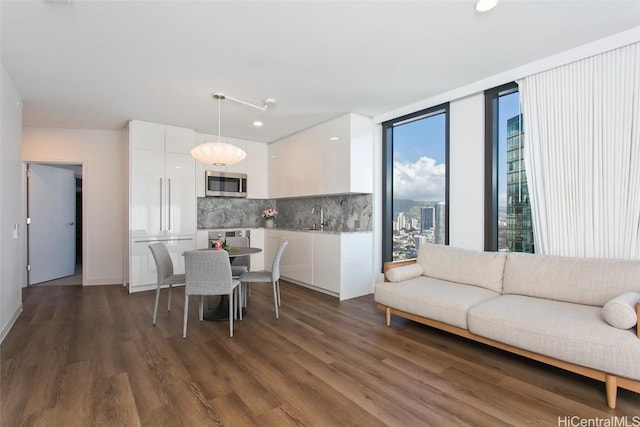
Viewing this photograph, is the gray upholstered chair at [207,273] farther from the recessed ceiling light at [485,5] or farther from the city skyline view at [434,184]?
the recessed ceiling light at [485,5]

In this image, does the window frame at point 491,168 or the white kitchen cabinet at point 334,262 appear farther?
the white kitchen cabinet at point 334,262

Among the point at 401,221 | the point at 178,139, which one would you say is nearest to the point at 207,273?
the point at 401,221

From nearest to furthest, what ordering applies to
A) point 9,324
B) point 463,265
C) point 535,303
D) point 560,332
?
point 560,332
point 535,303
point 9,324
point 463,265

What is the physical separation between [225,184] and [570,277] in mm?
4837

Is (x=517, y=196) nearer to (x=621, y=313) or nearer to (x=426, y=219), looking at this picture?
(x=426, y=219)

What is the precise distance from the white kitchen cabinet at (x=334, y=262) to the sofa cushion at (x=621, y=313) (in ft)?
8.46

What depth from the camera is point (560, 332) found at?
1.90 metres

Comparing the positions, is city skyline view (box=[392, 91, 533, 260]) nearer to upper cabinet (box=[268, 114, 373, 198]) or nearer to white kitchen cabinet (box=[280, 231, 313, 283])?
upper cabinet (box=[268, 114, 373, 198])

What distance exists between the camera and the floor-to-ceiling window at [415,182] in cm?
368

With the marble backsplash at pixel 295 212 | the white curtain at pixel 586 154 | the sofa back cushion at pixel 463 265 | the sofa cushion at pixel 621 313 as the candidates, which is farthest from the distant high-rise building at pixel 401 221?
the sofa cushion at pixel 621 313

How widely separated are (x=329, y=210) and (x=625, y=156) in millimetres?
3444

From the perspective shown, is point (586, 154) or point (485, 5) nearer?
point (485, 5)

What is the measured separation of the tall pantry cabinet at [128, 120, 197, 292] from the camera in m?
4.31

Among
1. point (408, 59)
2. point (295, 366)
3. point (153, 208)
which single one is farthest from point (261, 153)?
point (295, 366)
